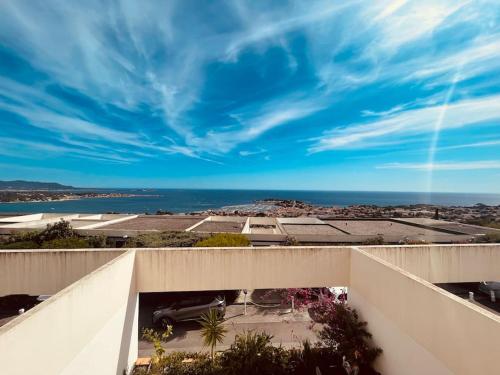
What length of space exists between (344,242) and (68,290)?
16827 mm

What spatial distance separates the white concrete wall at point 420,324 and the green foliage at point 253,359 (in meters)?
2.45

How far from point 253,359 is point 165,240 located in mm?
11626

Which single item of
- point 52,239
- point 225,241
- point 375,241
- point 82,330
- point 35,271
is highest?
point 35,271

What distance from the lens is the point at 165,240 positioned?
57.5ft

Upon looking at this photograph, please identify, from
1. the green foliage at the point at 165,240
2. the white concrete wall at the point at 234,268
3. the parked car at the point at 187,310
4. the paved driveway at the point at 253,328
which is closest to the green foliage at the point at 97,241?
the green foliage at the point at 165,240

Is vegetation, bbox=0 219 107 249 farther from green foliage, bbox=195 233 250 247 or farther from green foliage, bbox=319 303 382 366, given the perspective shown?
green foliage, bbox=319 303 382 366

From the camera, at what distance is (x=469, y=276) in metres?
8.37

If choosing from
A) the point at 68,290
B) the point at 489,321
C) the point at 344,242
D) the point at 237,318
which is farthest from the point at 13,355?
the point at 344,242

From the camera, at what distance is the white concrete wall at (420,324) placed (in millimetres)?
3953

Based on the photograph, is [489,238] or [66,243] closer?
[66,243]

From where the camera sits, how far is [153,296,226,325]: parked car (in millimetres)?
11344

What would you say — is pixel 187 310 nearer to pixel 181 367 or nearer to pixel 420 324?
pixel 181 367

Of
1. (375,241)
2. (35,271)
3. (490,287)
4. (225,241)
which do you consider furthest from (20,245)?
(490,287)

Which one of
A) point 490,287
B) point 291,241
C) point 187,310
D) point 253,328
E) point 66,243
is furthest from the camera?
point 291,241
